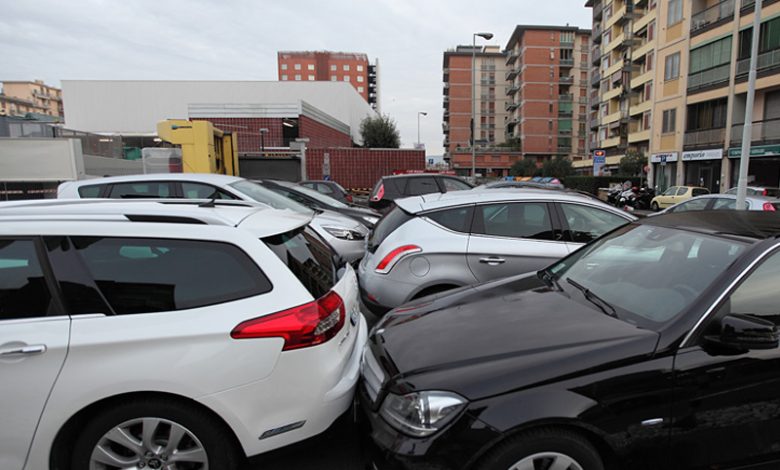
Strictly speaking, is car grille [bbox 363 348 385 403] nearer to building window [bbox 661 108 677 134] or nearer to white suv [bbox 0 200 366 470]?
white suv [bbox 0 200 366 470]

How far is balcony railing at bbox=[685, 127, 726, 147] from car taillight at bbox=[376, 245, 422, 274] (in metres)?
32.4

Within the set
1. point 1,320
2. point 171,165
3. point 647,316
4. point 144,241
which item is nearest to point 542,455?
point 647,316

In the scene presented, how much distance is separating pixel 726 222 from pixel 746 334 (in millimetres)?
1094

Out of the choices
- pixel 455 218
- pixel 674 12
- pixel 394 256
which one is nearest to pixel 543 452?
pixel 394 256

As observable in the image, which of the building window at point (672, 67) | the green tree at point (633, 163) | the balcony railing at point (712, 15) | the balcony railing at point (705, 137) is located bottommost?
the green tree at point (633, 163)

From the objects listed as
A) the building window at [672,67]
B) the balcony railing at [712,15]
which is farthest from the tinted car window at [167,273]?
the building window at [672,67]

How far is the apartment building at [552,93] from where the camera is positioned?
70.6 meters

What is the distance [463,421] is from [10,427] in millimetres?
2071

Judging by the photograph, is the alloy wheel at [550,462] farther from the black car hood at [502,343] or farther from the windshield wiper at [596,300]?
the windshield wiper at [596,300]

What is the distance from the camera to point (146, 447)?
6.97ft

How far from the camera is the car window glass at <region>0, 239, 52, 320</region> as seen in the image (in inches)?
83.6

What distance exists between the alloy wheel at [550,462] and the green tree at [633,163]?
44023mm

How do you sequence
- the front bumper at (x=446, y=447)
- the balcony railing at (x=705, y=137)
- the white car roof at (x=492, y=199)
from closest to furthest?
the front bumper at (x=446, y=447) → the white car roof at (x=492, y=199) → the balcony railing at (x=705, y=137)

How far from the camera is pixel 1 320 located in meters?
2.08
